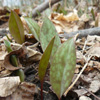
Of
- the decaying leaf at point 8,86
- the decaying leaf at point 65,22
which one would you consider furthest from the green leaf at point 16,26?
→ the decaying leaf at point 65,22

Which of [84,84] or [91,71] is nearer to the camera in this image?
[84,84]

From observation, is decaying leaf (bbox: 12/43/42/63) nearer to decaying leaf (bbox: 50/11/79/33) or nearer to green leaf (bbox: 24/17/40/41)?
green leaf (bbox: 24/17/40/41)

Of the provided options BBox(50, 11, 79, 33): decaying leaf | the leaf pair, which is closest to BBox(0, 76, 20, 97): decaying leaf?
the leaf pair

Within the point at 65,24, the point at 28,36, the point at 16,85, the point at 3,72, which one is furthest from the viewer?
the point at 65,24

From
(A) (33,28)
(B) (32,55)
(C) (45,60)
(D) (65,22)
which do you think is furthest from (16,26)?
(D) (65,22)

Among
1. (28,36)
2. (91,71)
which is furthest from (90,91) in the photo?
(28,36)

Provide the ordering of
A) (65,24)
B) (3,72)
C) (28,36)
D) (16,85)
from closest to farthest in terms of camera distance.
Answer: (16,85) → (3,72) → (28,36) → (65,24)

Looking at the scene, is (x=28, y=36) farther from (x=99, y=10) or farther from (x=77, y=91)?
(x=99, y=10)
